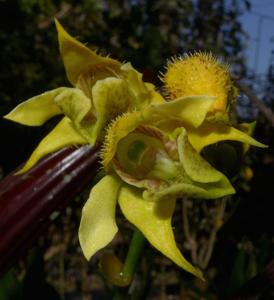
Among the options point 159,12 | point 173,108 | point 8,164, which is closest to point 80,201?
point 8,164

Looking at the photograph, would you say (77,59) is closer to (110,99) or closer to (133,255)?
(110,99)

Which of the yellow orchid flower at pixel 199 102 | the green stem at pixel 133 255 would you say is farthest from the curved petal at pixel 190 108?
the green stem at pixel 133 255

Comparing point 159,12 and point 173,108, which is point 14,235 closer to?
point 173,108

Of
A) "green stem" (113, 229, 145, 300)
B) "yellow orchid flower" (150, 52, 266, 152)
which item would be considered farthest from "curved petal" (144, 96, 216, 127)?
"green stem" (113, 229, 145, 300)

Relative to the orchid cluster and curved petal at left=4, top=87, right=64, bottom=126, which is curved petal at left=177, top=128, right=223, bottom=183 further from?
curved petal at left=4, top=87, right=64, bottom=126

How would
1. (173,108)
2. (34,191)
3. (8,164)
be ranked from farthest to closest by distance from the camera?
(8,164) → (34,191) → (173,108)
